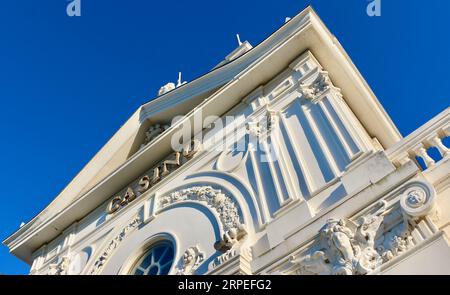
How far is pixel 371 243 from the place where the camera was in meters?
5.31

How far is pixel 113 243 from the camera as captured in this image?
33.0 ft

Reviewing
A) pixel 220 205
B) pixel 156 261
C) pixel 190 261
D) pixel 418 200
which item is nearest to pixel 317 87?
pixel 220 205

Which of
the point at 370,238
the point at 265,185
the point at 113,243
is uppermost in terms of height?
the point at 113,243

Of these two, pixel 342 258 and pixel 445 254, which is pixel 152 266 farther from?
pixel 445 254

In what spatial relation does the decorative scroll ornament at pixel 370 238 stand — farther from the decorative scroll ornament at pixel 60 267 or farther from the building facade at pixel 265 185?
the decorative scroll ornament at pixel 60 267

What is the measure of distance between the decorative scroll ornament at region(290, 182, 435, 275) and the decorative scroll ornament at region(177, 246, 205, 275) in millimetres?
2353

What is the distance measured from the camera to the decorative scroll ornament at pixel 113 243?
9821 millimetres

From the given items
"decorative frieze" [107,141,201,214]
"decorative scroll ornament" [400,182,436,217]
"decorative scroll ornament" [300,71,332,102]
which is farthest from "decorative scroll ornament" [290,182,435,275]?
"decorative frieze" [107,141,201,214]

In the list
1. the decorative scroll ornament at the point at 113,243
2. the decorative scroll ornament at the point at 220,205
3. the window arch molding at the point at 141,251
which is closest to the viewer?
the decorative scroll ornament at the point at 220,205

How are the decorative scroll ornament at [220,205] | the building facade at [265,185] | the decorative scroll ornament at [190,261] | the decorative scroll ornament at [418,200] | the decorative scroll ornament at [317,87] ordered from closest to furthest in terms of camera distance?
the decorative scroll ornament at [418,200] → the building facade at [265,185] → the decorative scroll ornament at [220,205] → the decorative scroll ornament at [190,261] → the decorative scroll ornament at [317,87]

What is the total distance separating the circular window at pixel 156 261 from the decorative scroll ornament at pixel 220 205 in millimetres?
959

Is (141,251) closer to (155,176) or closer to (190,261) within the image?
(190,261)

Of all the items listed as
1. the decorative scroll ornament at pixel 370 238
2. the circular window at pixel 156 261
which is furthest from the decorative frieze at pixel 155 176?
the decorative scroll ornament at pixel 370 238

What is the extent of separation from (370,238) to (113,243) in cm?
650
